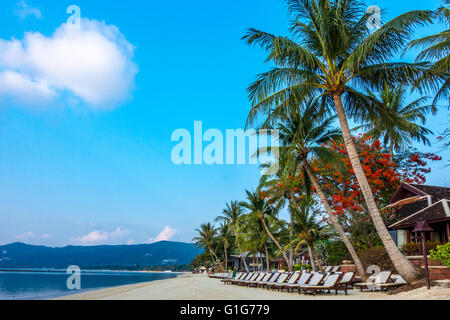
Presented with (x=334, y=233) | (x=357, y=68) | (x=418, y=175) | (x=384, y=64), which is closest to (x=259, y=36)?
(x=357, y=68)

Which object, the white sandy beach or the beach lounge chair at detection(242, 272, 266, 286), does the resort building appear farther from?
the beach lounge chair at detection(242, 272, 266, 286)

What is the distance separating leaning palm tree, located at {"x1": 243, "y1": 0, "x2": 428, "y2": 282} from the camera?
12.4m

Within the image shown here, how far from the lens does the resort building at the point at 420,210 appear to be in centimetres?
1697

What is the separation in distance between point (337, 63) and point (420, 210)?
10071 millimetres

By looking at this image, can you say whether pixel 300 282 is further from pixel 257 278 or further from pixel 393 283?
pixel 257 278

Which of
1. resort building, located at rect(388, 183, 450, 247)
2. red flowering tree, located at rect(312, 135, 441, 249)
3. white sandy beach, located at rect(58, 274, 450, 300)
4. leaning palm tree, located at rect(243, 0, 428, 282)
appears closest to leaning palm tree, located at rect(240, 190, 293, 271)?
red flowering tree, located at rect(312, 135, 441, 249)

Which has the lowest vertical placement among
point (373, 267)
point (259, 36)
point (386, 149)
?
point (373, 267)

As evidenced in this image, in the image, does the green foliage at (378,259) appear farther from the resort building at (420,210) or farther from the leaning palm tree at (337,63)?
the leaning palm tree at (337,63)

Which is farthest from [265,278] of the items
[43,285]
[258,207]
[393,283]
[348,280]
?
[43,285]

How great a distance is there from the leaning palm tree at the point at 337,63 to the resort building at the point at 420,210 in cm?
675

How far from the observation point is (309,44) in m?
13.8

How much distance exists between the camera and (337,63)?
542 inches

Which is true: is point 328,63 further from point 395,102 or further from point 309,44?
point 395,102
